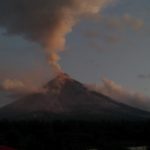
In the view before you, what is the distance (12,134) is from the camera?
124 m

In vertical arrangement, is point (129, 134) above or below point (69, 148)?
above

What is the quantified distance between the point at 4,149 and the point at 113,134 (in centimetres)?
11386

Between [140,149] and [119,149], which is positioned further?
[119,149]

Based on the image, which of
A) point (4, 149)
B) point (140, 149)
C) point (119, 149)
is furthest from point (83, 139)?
point (4, 149)

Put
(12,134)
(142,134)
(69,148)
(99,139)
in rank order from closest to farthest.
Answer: (69,148)
(12,134)
(99,139)
(142,134)

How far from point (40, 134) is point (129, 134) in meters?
33.0

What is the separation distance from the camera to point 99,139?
13188cm

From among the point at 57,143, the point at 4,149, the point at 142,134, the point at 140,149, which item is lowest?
the point at 4,149

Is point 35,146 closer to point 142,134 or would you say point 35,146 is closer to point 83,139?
point 83,139

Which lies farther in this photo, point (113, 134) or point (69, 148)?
point (113, 134)

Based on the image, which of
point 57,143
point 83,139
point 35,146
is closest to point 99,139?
point 83,139

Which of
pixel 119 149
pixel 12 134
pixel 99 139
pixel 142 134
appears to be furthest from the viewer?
pixel 142 134

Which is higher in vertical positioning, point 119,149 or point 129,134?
point 129,134

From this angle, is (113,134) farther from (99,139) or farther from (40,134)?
(40,134)
